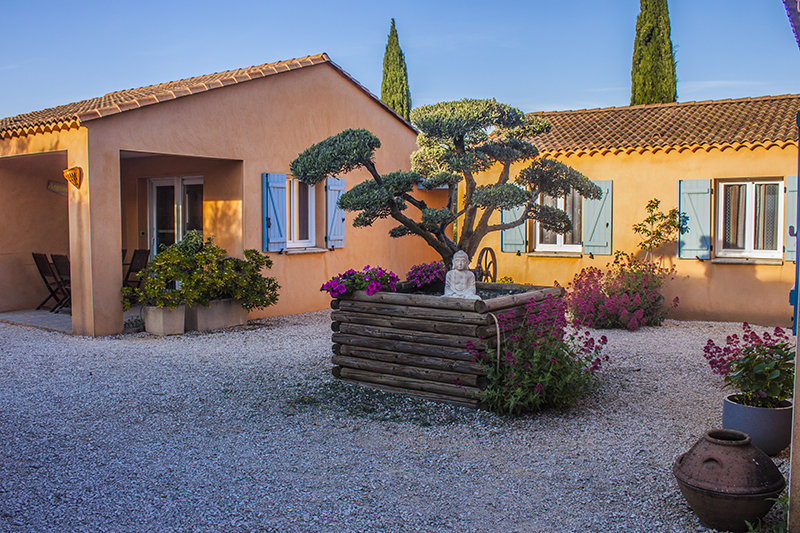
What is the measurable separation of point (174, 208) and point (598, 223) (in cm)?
727

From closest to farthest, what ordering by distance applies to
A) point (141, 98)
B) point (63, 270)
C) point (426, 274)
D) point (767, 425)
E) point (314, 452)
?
point (767, 425) < point (314, 452) < point (426, 274) < point (141, 98) < point (63, 270)

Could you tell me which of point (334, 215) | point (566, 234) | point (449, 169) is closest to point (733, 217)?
point (566, 234)

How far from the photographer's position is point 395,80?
893 inches

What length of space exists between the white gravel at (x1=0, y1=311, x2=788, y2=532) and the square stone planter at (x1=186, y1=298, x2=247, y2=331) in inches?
73.5

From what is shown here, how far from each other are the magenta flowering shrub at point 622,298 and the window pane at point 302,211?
464cm

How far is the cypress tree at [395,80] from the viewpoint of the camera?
2259 centimetres

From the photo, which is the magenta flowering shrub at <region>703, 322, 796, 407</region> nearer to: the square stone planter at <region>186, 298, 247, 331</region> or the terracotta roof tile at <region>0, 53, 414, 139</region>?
the square stone planter at <region>186, 298, 247, 331</region>

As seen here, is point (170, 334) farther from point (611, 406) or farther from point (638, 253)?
point (638, 253)

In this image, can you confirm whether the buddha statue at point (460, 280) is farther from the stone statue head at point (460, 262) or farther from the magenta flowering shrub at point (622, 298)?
the magenta flowering shrub at point (622, 298)

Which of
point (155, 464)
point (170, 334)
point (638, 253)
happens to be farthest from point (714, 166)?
point (155, 464)

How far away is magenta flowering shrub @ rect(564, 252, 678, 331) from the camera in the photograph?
905 centimetres

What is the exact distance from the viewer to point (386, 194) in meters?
6.15

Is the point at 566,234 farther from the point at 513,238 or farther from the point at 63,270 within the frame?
the point at 63,270

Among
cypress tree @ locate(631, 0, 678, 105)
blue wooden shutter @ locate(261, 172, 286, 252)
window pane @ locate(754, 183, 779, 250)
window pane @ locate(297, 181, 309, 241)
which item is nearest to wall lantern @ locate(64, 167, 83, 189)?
blue wooden shutter @ locate(261, 172, 286, 252)
